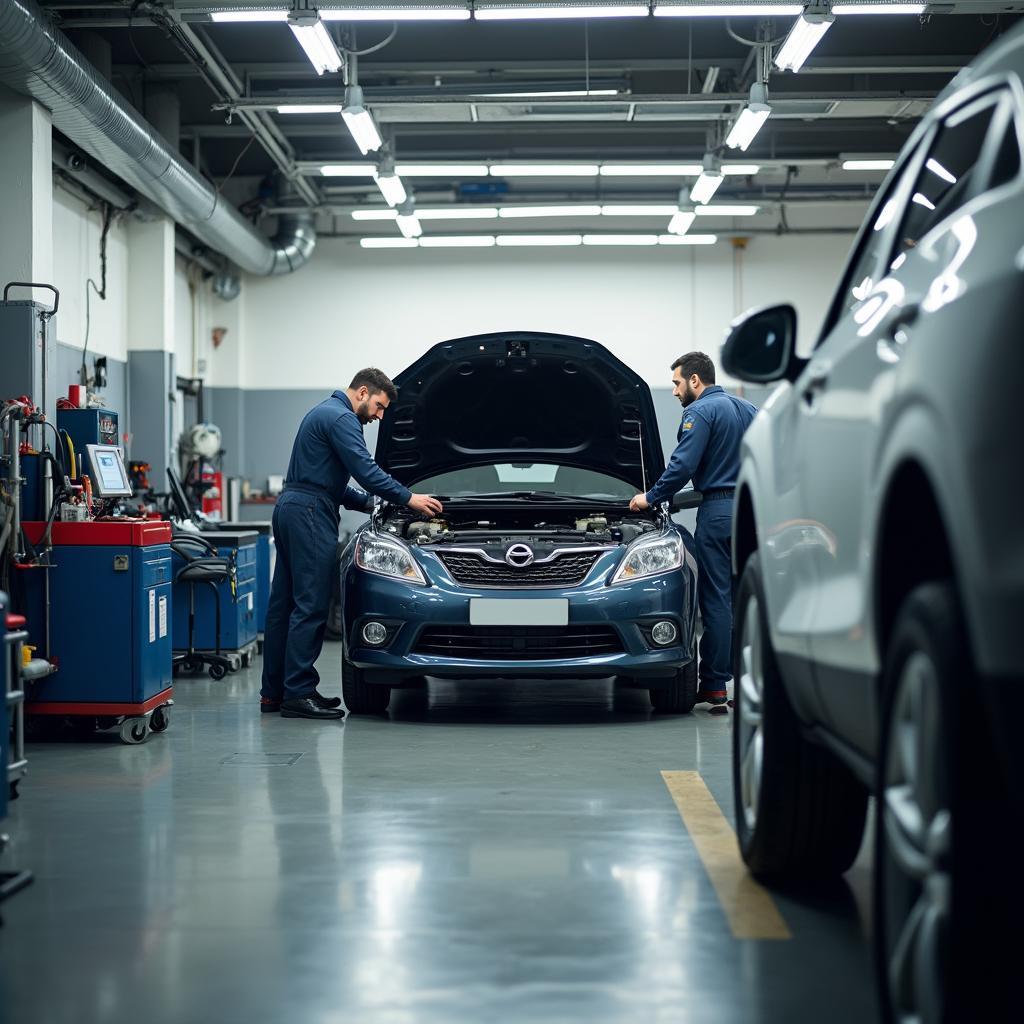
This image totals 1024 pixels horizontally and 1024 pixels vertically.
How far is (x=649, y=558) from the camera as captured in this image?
5957mm

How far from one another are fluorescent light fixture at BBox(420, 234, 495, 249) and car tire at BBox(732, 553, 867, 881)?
37.9 feet

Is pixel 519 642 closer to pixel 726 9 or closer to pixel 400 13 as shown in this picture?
pixel 400 13

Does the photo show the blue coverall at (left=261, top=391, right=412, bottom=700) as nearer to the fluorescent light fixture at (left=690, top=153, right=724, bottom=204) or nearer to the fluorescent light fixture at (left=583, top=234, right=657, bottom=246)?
the fluorescent light fixture at (left=690, top=153, right=724, bottom=204)

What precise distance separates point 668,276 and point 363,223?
370cm

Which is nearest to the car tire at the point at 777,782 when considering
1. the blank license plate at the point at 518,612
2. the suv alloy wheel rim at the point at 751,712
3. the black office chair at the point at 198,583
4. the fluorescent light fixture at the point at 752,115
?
the suv alloy wheel rim at the point at 751,712

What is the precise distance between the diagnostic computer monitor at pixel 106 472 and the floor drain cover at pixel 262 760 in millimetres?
1547

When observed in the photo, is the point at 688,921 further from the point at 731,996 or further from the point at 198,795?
the point at 198,795

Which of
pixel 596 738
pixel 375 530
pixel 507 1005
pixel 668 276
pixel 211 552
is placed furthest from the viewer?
pixel 668 276

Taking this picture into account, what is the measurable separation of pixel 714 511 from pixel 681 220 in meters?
7.42

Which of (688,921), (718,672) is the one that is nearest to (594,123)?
(718,672)

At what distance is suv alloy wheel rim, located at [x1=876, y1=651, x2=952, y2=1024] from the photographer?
1.63 metres

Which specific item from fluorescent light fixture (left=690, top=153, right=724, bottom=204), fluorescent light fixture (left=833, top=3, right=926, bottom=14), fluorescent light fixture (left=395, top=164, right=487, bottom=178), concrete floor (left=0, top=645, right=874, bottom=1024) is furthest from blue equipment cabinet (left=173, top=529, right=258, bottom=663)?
fluorescent light fixture (left=690, top=153, right=724, bottom=204)

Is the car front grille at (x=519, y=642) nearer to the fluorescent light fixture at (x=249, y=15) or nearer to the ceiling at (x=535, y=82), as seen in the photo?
the fluorescent light fixture at (x=249, y=15)

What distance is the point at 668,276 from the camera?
1541 centimetres
